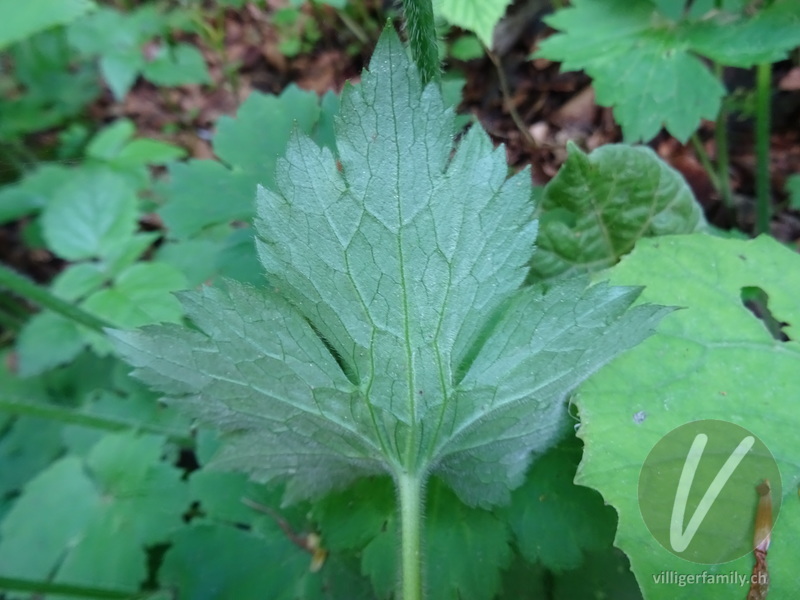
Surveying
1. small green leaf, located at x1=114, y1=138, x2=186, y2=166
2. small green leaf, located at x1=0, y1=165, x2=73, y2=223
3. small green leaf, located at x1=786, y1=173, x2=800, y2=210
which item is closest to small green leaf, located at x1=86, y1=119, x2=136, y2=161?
small green leaf, located at x1=114, y1=138, x2=186, y2=166

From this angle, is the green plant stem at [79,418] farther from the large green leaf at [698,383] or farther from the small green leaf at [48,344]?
the large green leaf at [698,383]

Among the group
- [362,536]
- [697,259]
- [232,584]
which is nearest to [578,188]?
[697,259]

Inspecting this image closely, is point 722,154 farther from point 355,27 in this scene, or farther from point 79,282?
point 79,282

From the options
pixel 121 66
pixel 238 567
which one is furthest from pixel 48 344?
pixel 121 66

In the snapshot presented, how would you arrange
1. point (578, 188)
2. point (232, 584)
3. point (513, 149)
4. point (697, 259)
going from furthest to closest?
point (513, 149)
point (232, 584)
point (578, 188)
point (697, 259)

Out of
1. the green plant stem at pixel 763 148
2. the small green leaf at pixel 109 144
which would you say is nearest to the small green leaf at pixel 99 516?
the small green leaf at pixel 109 144

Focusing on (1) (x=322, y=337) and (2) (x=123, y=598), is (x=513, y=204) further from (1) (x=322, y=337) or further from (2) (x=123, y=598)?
(2) (x=123, y=598)
